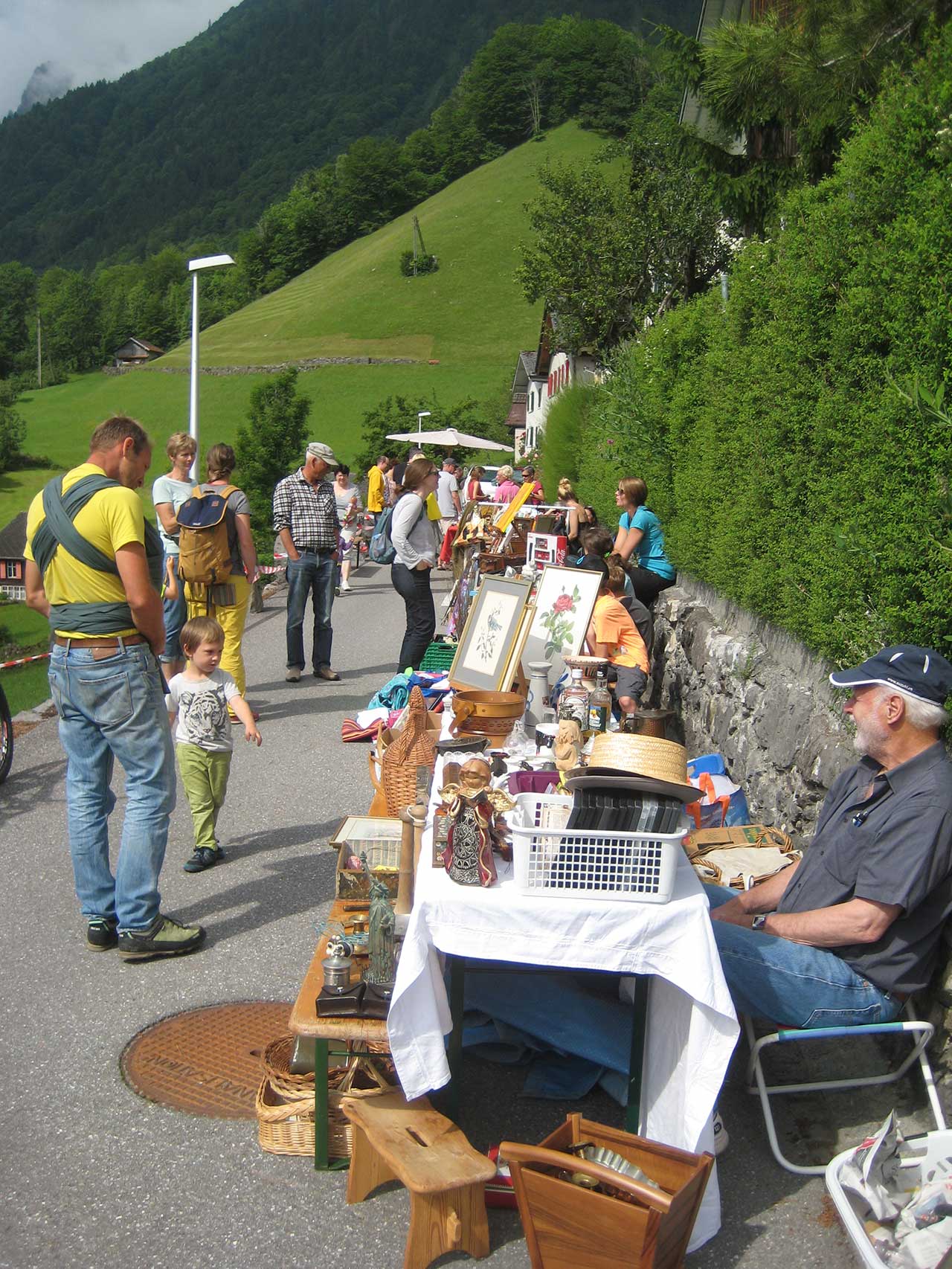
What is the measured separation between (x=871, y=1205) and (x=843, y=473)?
3184 millimetres

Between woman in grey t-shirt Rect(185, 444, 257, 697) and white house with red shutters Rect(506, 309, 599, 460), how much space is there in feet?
69.7

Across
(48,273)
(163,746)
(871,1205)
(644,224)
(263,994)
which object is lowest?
(263,994)

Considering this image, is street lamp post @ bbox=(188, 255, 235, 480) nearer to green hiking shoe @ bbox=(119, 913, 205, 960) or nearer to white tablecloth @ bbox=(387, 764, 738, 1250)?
green hiking shoe @ bbox=(119, 913, 205, 960)

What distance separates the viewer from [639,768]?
3.12m

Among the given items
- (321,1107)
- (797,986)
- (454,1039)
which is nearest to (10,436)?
(321,1107)

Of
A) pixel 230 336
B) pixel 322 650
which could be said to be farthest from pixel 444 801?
pixel 230 336

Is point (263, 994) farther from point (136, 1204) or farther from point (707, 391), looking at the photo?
point (707, 391)

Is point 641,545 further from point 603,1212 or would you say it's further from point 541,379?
point 541,379

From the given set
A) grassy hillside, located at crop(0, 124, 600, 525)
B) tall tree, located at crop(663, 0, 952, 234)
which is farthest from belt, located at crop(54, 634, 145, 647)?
grassy hillside, located at crop(0, 124, 600, 525)

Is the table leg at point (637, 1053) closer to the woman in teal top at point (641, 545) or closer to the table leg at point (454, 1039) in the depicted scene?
the table leg at point (454, 1039)

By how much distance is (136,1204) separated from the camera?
10.3ft

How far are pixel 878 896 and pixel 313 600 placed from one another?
7.26 metres

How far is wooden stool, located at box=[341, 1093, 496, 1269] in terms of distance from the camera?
9.43 feet

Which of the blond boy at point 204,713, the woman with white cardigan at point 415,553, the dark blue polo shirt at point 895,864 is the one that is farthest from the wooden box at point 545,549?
the dark blue polo shirt at point 895,864
